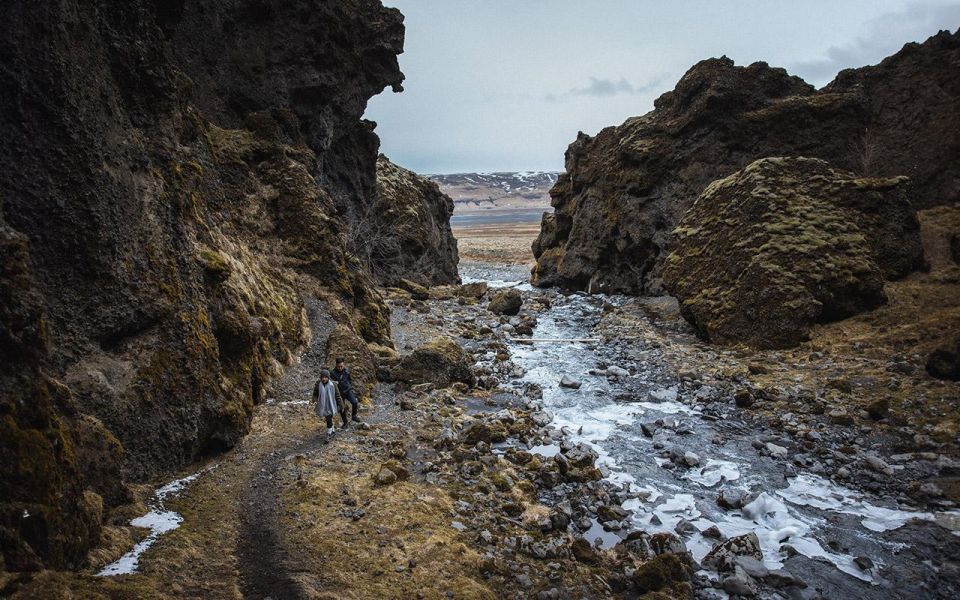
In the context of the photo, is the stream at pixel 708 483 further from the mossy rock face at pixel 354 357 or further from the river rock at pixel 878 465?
the mossy rock face at pixel 354 357

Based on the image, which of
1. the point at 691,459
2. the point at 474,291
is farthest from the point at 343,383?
the point at 474,291

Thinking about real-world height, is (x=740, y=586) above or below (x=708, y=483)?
above

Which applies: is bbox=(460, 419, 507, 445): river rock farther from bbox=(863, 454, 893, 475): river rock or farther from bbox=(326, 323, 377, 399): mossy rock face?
bbox=(863, 454, 893, 475): river rock

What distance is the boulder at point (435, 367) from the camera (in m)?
17.8

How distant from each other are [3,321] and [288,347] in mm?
10922

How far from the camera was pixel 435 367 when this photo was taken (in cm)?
1817

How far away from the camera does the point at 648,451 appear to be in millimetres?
13617

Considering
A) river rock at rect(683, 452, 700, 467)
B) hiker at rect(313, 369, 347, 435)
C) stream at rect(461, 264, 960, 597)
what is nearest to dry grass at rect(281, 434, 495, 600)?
hiker at rect(313, 369, 347, 435)

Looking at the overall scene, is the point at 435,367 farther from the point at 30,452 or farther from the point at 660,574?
the point at 30,452

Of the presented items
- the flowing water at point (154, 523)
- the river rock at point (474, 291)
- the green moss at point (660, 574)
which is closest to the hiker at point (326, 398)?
the flowing water at point (154, 523)

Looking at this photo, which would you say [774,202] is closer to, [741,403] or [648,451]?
[741,403]

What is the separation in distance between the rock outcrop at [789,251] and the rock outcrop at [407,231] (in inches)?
878

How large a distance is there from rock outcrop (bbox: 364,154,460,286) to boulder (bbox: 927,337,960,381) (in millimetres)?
30119

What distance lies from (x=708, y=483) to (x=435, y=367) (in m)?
9.78
